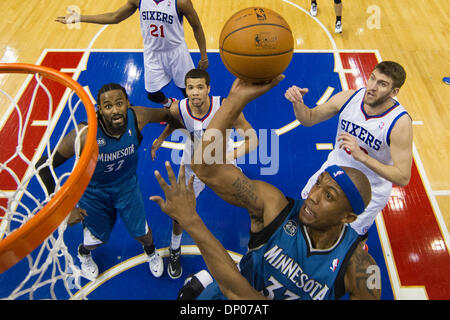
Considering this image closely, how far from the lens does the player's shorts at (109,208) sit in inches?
114

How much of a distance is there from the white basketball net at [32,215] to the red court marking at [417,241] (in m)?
3.17

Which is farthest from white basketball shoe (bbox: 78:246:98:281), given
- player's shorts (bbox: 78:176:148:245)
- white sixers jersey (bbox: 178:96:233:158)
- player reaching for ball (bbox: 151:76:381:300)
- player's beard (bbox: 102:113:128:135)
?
player reaching for ball (bbox: 151:76:381:300)

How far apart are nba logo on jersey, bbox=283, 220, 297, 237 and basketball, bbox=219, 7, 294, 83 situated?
871 millimetres

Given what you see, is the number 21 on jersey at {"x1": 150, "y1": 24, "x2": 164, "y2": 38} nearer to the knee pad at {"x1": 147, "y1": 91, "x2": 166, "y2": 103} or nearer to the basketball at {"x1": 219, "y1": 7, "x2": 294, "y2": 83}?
the knee pad at {"x1": 147, "y1": 91, "x2": 166, "y2": 103}

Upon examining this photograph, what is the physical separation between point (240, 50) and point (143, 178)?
2.65 meters

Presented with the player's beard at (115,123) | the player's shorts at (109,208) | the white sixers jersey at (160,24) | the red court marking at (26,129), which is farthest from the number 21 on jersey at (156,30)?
the red court marking at (26,129)

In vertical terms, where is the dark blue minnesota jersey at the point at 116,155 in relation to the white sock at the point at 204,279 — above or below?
above

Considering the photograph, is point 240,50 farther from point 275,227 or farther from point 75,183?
point 75,183

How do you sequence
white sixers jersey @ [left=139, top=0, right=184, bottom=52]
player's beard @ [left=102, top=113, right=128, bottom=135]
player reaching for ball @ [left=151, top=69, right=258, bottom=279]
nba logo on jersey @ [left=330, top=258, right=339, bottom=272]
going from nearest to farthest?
nba logo on jersey @ [left=330, top=258, right=339, bottom=272] → player's beard @ [left=102, top=113, right=128, bottom=135] → player reaching for ball @ [left=151, top=69, right=258, bottom=279] → white sixers jersey @ [left=139, top=0, right=184, bottom=52]

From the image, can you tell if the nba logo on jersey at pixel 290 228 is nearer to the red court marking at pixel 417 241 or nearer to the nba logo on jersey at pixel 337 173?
the nba logo on jersey at pixel 337 173

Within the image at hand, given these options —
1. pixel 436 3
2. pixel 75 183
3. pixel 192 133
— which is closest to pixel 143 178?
pixel 192 133

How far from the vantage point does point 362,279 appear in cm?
190

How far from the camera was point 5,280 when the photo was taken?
333cm

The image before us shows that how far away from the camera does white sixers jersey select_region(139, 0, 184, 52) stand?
3885 millimetres
